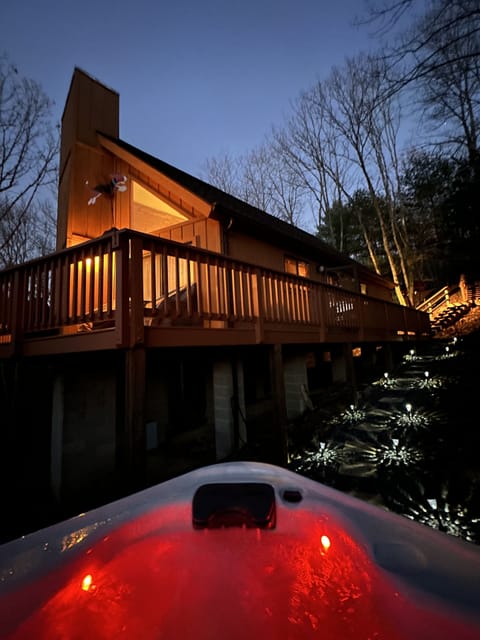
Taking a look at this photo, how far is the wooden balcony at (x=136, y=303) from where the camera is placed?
300cm

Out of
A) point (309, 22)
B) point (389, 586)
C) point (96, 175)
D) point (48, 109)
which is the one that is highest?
point (309, 22)

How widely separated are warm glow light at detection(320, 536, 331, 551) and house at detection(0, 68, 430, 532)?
6.99ft

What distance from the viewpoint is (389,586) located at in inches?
33.6

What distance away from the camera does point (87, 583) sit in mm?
923

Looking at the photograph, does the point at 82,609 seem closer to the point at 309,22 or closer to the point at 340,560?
the point at 340,560

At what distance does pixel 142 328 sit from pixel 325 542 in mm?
2422

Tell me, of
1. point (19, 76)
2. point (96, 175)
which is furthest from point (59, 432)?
point (19, 76)

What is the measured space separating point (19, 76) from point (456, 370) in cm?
1775

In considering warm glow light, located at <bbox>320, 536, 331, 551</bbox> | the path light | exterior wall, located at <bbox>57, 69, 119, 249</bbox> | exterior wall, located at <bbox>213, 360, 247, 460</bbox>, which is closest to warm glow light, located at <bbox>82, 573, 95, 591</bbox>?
warm glow light, located at <bbox>320, 536, 331, 551</bbox>

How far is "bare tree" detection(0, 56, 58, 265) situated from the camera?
37.9ft

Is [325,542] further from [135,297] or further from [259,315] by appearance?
[259,315]

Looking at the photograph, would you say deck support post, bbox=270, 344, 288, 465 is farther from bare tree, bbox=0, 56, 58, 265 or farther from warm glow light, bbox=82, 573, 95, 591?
bare tree, bbox=0, 56, 58, 265

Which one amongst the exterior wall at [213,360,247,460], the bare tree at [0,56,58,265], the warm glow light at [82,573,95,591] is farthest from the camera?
the bare tree at [0,56,58,265]

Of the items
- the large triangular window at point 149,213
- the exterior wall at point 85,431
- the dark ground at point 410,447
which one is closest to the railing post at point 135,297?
the exterior wall at point 85,431
